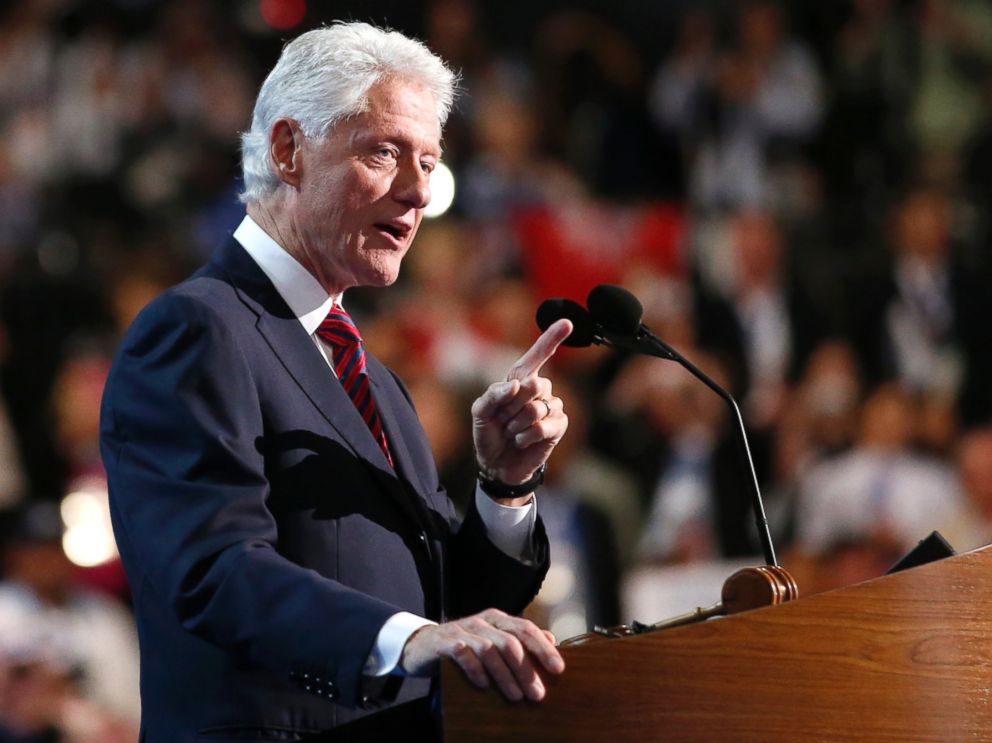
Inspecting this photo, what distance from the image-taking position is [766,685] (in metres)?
1.44

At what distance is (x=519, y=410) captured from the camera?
183 centimetres

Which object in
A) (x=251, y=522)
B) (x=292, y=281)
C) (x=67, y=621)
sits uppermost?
(x=67, y=621)

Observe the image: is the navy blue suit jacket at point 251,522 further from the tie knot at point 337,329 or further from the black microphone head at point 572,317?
the black microphone head at point 572,317

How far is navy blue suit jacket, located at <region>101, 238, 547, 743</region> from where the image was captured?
1524 millimetres

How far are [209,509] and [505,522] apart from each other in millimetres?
562

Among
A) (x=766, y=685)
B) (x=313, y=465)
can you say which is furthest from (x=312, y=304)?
(x=766, y=685)

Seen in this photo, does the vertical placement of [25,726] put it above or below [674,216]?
below

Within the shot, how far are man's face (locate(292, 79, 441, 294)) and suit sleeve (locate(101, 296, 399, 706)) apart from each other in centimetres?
29

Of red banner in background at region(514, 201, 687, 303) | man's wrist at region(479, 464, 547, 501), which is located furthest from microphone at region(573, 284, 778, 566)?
red banner in background at region(514, 201, 687, 303)

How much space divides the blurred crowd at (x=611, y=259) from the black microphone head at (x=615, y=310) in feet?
9.37

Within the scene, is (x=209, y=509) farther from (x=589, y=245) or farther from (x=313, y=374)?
(x=589, y=245)

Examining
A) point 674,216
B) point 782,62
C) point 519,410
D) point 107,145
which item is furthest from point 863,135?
point 519,410

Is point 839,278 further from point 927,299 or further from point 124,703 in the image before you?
point 124,703

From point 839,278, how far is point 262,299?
4745mm
